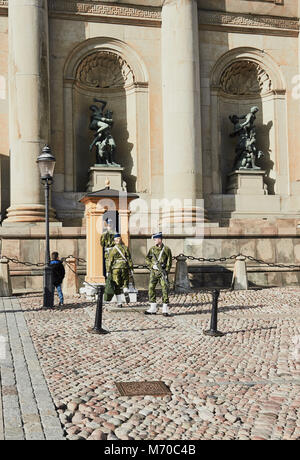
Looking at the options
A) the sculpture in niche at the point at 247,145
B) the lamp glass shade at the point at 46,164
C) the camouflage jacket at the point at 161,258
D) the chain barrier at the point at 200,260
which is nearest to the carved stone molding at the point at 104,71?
the sculpture in niche at the point at 247,145

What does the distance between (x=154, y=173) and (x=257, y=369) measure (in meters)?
15.4

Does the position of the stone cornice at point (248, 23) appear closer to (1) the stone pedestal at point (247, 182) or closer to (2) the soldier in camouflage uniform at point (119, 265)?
(1) the stone pedestal at point (247, 182)

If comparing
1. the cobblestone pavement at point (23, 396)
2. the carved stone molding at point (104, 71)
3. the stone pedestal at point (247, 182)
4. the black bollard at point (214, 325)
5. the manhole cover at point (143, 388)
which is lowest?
the manhole cover at point (143, 388)

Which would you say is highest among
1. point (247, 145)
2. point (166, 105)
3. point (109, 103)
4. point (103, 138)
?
point (109, 103)

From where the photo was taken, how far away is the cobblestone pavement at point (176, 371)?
520 cm

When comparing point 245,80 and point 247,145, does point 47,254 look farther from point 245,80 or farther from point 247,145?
point 245,80

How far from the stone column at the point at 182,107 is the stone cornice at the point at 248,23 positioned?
51.0 inches

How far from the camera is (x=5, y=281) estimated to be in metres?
15.0

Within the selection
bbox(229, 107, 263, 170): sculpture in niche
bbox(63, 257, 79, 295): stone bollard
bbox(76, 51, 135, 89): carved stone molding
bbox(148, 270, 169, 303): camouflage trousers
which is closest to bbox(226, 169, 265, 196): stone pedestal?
bbox(229, 107, 263, 170): sculpture in niche

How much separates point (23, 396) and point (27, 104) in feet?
48.6

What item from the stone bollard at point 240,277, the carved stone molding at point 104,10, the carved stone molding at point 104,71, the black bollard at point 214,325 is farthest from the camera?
the carved stone molding at point 104,71

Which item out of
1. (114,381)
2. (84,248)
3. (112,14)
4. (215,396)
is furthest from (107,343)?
(112,14)

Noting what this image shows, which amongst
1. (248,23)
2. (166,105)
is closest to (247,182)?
(166,105)
